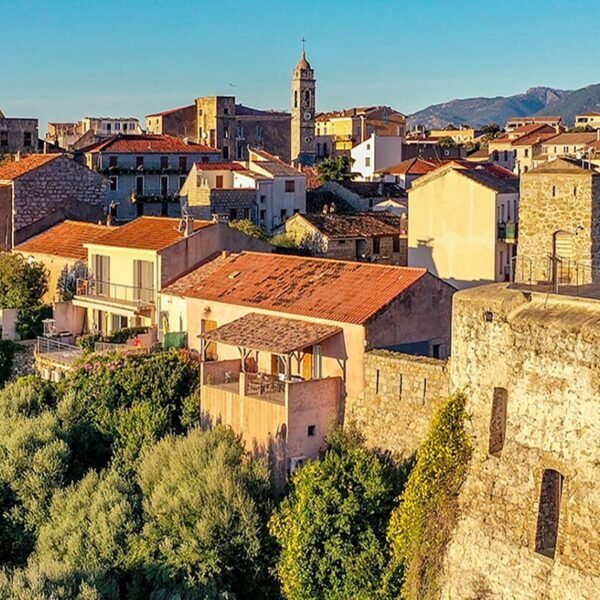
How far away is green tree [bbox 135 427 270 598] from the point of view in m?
20.8

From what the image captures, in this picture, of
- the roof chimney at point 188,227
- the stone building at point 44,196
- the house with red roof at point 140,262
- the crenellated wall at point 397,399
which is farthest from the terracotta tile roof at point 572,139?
the crenellated wall at point 397,399

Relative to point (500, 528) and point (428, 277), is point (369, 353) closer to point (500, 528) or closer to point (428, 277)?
point (428, 277)

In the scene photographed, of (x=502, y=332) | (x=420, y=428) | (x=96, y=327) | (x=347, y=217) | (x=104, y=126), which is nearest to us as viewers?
(x=502, y=332)

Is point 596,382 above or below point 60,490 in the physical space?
above

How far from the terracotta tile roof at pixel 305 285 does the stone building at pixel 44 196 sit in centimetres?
1326

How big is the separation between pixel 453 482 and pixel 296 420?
4.33 m

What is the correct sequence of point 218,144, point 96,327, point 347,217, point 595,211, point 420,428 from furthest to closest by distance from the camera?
point 218,144
point 347,217
point 96,327
point 595,211
point 420,428

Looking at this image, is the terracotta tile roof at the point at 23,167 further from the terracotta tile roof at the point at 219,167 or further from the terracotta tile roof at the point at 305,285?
the terracotta tile roof at the point at 305,285

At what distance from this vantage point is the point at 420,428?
2100cm

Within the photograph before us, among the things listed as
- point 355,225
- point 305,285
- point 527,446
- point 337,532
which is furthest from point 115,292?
point 527,446

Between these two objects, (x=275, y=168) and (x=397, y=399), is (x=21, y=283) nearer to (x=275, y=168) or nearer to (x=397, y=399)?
(x=397, y=399)

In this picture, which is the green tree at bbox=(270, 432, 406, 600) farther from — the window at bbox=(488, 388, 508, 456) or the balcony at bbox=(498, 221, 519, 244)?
the balcony at bbox=(498, 221, 519, 244)

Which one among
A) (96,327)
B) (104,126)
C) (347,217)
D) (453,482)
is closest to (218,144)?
(104,126)

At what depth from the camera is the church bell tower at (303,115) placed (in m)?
98.8
